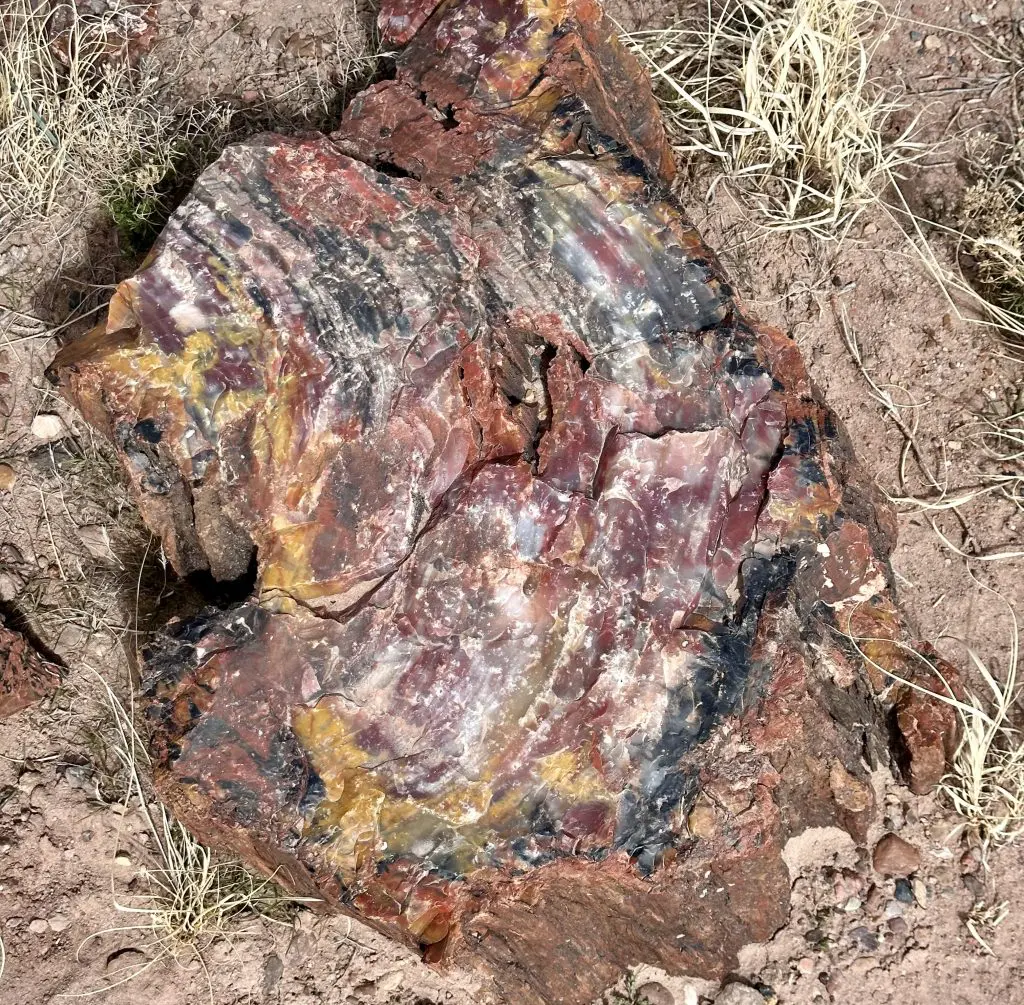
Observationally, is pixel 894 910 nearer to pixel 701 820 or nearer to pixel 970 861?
pixel 970 861

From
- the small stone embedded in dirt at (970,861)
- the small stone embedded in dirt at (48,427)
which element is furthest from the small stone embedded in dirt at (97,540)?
the small stone embedded in dirt at (970,861)

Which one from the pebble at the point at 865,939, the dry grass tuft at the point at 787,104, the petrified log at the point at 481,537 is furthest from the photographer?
the dry grass tuft at the point at 787,104

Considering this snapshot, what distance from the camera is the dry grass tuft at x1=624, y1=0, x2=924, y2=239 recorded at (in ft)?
11.2

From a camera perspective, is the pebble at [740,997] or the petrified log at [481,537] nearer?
the petrified log at [481,537]

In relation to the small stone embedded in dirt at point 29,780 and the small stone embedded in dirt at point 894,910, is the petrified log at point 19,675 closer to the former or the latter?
the small stone embedded in dirt at point 29,780

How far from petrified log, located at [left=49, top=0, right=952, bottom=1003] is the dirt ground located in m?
0.49

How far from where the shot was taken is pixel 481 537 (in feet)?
7.41

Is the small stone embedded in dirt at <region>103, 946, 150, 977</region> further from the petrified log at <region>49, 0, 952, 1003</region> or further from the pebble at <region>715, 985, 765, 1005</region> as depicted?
the pebble at <region>715, 985, 765, 1005</region>

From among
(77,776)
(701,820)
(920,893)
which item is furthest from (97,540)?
(920,893)

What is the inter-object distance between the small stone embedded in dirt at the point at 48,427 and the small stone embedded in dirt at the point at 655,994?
2298mm

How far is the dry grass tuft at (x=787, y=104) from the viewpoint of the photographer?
3.40 meters

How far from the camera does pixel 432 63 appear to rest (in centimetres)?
281

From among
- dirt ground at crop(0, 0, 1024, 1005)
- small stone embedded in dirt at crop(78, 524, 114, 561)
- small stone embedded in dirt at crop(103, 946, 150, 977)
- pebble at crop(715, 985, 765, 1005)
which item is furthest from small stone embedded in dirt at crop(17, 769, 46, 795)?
pebble at crop(715, 985, 765, 1005)

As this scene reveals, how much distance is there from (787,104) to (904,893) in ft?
7.74
